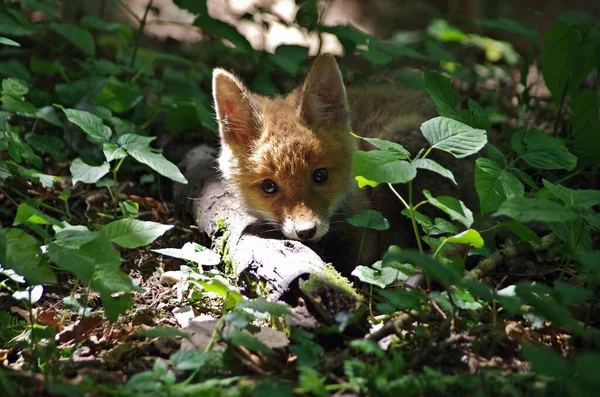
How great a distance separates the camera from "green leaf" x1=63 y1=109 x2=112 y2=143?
383cm

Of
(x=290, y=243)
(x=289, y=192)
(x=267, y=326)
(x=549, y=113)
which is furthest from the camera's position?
(x=549, y=113)

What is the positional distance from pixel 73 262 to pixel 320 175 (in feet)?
6.26

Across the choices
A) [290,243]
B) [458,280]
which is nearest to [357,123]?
[290,243]

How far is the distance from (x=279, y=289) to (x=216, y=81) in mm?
1630

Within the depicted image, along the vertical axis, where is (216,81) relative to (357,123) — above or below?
above

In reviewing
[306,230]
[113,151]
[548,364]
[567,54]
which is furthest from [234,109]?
[548,364]

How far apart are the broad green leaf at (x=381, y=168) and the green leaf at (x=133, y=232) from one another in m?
0.99

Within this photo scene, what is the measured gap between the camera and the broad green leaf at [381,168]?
2859 mm

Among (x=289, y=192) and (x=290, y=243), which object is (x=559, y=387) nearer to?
(x=290, y=243)

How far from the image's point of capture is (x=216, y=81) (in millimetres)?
4152

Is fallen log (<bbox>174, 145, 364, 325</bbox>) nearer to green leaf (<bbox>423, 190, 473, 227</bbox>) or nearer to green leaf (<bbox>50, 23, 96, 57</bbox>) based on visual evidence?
green leaf (<bbox>423, 190, 473, 227</bbox>)

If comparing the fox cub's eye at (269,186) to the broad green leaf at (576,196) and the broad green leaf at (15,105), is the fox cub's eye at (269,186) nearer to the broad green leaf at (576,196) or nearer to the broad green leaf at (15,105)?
the broad green leaf at (15,105)

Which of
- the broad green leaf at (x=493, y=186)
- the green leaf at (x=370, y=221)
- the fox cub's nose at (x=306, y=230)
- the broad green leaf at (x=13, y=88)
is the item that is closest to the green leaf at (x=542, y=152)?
the broad green leaf at (x=493, y=186)

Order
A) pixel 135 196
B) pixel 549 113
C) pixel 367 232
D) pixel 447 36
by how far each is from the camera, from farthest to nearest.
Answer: pixel 447 36 → pixel 549 113 → pixel 135 196 → pixel 367 232
